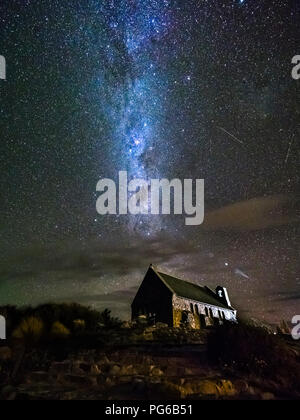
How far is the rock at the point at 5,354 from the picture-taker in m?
17.9

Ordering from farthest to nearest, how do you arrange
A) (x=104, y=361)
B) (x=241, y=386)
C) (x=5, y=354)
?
(x=5, y=354)
(x=104, y=361)
(x=241, y=386)

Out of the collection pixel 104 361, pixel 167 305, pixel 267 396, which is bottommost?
pixel 267 396

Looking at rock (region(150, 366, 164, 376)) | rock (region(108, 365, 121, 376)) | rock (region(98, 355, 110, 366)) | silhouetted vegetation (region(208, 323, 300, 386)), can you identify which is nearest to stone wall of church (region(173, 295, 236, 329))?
silhouetted vegetation (region(208, 323, 300, 386))

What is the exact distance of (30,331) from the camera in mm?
22656

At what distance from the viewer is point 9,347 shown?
19.5 meters

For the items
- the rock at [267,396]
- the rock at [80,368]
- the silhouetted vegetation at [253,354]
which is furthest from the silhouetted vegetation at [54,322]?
the rock at [267,396]

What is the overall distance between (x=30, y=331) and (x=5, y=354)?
4456mm

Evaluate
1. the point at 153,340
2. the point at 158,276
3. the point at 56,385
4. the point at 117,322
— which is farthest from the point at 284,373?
the point at 158,276

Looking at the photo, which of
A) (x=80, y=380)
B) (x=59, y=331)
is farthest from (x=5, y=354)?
(x=80, y=380)

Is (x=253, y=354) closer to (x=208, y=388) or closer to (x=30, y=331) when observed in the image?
(x=208, y=388)

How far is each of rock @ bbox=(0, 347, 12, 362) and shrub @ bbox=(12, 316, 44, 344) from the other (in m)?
2.36

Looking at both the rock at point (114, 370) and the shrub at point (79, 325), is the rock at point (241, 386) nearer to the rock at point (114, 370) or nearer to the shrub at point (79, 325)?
the rock at point (114, 370)

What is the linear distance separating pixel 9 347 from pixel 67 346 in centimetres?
319
